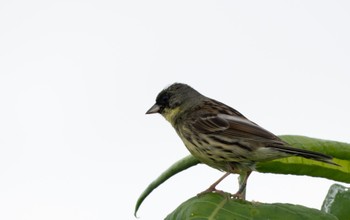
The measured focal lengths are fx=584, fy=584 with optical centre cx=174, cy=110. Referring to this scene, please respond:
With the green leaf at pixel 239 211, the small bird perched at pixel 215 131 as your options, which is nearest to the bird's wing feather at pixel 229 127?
the small bird perched at pixel 215 131

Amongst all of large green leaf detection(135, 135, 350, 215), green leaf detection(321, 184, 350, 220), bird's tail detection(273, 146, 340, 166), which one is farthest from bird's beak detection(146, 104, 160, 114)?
green leaf detection(321, 184, 350, 220)

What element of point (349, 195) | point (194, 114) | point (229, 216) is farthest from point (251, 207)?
point (194, 114)

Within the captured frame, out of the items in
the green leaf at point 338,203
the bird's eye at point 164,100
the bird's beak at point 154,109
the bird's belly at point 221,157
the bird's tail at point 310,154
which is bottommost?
the bird's belly at point 221,157

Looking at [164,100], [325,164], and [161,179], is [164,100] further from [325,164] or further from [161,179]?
[325,164]

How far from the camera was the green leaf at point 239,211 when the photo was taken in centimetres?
303

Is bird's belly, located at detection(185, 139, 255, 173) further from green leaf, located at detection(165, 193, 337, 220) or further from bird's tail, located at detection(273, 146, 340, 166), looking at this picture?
green leaf, located at detection(165, 193, 337, 220)

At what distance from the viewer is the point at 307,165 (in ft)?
14.4

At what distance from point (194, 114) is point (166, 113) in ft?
1.47

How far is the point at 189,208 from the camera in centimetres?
319

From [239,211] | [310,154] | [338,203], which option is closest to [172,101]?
[310,154]

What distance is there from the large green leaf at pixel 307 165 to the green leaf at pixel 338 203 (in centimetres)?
36

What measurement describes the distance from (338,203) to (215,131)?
3.85 metres

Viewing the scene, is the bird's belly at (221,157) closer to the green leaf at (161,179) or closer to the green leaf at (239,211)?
the green leaf at (161,179)

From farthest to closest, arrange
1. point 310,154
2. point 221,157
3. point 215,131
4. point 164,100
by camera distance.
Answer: point 164,100
point 215,131
point 221,157
point 310,154
